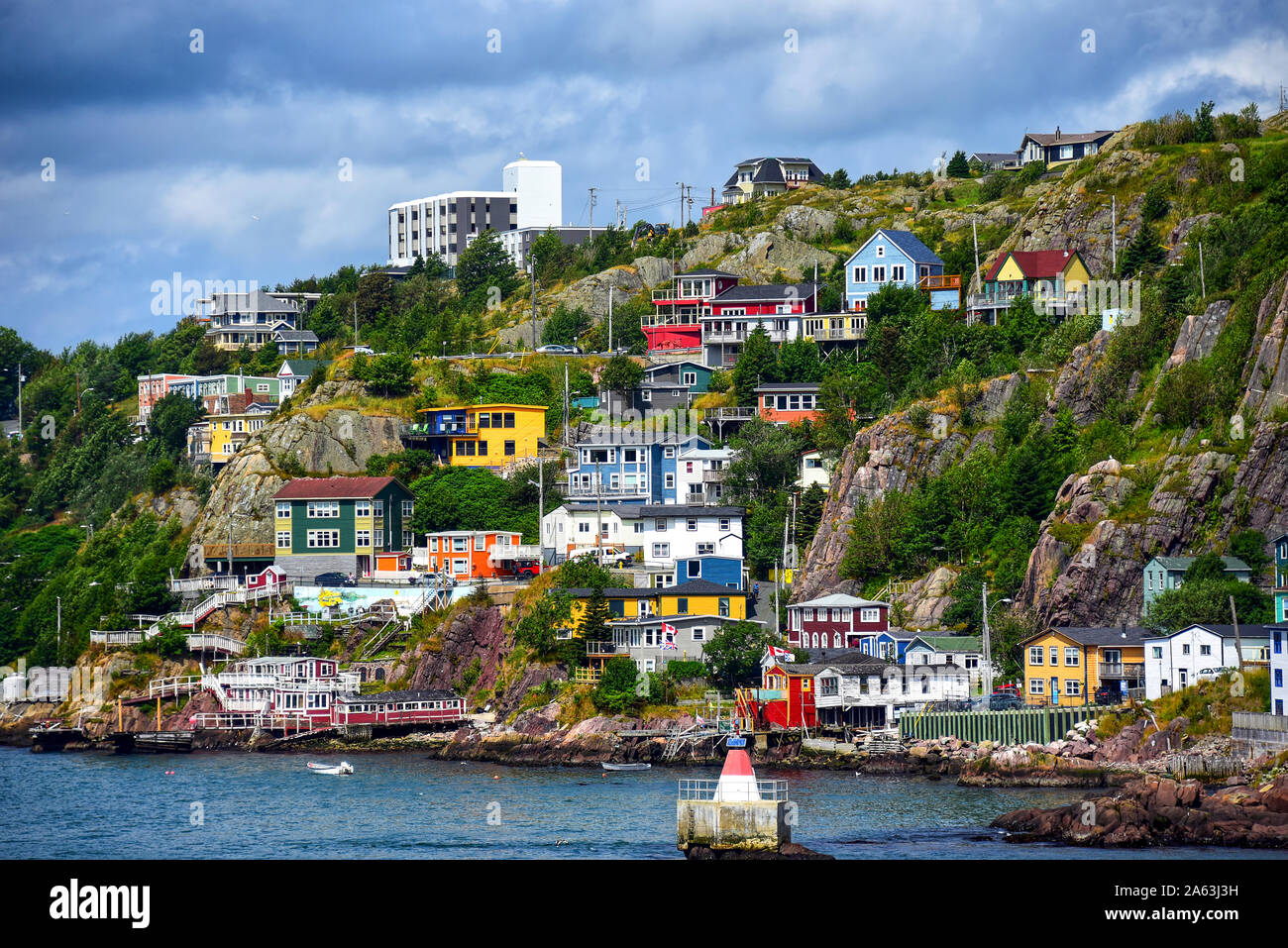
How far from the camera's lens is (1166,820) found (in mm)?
42656

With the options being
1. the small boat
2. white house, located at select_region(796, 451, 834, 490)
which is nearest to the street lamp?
white house, located at select_region(796, 451, 834, 490)

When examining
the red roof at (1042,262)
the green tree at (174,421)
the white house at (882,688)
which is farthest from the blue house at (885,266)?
the green tree at (174,421)

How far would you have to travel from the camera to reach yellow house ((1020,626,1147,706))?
194 ft

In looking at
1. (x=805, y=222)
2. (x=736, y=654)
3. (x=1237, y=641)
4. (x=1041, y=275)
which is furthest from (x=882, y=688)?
(x=805, y=222)

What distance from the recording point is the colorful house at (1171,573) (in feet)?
194

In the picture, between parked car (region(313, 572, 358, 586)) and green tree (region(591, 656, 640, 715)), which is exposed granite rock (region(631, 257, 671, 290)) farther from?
green tree (region(591, 656, 640, 715))

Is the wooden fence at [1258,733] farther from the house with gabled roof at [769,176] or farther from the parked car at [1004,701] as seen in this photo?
the house with gabled roof at [769,176]

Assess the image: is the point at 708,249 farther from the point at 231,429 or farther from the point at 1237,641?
the point at 1237,641

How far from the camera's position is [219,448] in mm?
96562

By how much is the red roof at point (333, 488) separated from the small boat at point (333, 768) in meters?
18.9

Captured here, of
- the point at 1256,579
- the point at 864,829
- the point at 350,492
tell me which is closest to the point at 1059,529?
the point at 1256,579

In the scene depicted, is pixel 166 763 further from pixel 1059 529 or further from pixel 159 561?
pixel 1059 529

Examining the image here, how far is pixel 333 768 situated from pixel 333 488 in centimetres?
2159
